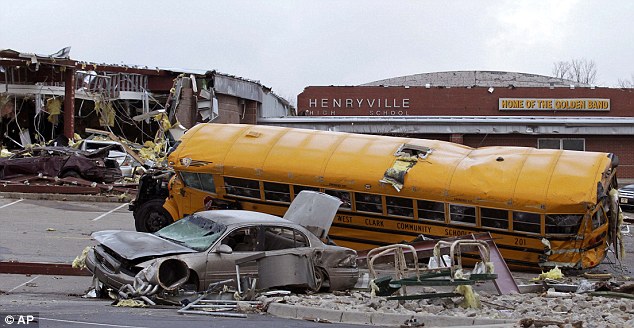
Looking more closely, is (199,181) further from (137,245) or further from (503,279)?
(503,279)

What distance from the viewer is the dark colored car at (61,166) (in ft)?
91.8

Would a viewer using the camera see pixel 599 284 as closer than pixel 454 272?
No

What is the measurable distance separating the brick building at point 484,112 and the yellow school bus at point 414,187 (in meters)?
24.4

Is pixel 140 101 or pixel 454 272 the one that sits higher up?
pixel 140 101

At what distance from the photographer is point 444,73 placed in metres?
70.8

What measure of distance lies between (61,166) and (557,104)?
3482 cm

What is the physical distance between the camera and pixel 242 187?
18.4m

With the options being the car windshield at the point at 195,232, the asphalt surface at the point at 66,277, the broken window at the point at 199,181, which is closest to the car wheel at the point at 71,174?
the asphalt surface at the point at 66,277

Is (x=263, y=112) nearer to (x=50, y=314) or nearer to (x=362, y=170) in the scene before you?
(x=362, y=170)

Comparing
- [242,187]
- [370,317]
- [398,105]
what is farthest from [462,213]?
[398,105]

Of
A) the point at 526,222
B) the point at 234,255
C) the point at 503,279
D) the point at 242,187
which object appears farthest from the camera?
the point at 242,187

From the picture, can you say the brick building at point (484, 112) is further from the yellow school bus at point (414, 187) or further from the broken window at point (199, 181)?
the broken window at point (199, 181)

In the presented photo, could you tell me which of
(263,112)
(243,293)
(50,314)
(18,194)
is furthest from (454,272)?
(263,112)

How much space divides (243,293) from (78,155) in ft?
60.3
